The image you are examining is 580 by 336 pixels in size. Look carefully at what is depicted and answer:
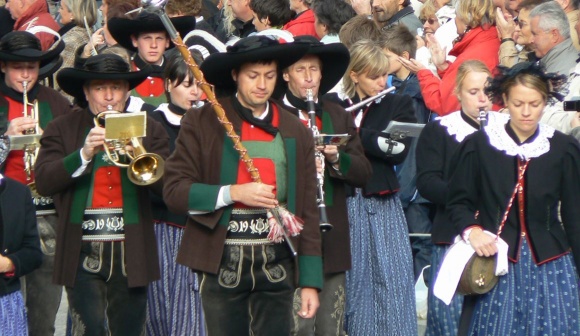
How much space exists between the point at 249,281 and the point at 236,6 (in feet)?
22.1

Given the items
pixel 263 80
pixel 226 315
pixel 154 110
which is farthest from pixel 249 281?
pixel 154 110

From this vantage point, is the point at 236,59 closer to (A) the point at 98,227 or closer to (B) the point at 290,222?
(B) the point at 290,222

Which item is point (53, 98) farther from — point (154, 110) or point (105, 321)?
point (105, 321)

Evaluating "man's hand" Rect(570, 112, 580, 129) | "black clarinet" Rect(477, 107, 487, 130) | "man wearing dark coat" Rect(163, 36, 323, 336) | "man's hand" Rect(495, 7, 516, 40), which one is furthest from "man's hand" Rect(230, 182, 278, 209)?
"man's hand" Rect(495, 7, 516, 40)

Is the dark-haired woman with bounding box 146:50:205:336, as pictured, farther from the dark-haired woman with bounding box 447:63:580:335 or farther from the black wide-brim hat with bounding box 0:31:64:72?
the dark-haired woman with bounding box 447:63:580:335

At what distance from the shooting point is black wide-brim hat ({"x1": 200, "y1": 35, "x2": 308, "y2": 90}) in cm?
653

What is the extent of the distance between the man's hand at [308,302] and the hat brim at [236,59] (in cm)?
105

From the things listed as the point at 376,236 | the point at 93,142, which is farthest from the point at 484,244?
the point at 93,142

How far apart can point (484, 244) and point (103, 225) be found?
2092mm

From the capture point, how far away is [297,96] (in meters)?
8.07

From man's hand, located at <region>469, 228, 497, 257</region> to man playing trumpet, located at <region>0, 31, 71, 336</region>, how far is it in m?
2.77

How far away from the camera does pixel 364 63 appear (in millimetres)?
8656

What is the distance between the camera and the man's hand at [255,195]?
6305 mm

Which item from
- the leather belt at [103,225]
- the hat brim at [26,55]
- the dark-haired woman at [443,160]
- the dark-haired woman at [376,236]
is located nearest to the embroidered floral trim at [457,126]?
the dark-haired woman at [443,160]
